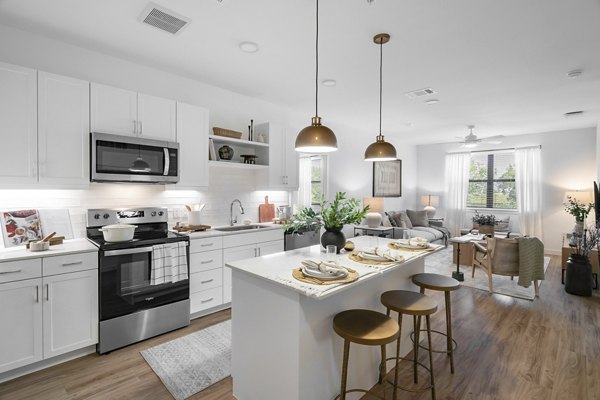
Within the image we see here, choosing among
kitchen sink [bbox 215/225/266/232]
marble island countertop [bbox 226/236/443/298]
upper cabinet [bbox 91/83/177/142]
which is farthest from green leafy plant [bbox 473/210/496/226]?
upper cabinet [bbox 91/83/177/142]

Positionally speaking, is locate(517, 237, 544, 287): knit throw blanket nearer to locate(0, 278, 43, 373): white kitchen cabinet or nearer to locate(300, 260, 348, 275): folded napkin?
locate(300, 260, 348, 275): folded napkin

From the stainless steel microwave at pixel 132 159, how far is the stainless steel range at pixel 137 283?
426 mm

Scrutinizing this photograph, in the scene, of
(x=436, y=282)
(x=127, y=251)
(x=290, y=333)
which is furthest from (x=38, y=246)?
(x=436, y=282)

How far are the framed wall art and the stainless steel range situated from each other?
524 centimetres

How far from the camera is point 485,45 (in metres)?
2.89

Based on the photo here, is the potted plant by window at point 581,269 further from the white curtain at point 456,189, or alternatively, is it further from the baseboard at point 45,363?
the baseboard at point 45,363

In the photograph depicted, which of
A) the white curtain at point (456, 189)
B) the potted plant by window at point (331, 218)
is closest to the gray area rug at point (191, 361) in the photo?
the potted plant by window at point (331, 218)

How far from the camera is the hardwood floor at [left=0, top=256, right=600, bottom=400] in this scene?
2193 mm

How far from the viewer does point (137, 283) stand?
9.36 ft

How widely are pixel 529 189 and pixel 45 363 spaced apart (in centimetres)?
895

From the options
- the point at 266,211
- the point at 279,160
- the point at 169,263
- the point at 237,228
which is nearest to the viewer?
the point at 169,263

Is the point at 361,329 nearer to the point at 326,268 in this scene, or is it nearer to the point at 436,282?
the point at 326,268

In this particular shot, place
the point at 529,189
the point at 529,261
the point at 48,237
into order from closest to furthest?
the point at 48,237 → the point at 529,261 → the point at 529,189

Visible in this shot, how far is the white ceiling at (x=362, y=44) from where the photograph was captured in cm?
233
